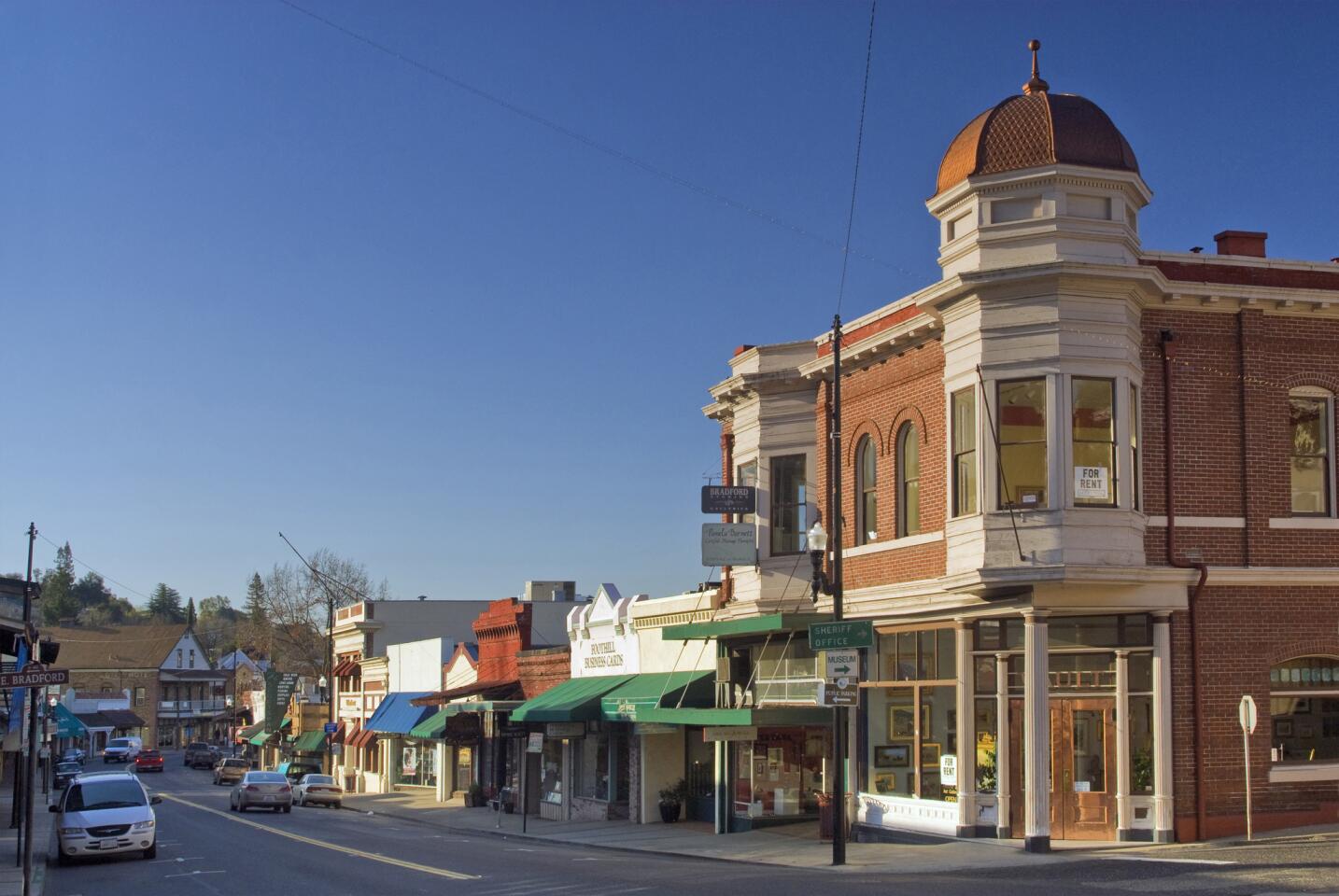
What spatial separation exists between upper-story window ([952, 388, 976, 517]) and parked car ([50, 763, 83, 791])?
43855mm

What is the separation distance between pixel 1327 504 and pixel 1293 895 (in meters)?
9.37

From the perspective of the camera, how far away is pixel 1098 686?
2206cm

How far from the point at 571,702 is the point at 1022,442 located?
17.3 metres

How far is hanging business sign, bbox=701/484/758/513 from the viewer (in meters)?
29.0

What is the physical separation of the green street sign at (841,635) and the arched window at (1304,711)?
252 inches

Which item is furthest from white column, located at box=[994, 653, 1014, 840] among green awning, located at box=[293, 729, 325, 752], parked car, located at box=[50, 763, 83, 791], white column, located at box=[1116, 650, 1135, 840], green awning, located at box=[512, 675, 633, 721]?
green awning, located at box=[293, 729, 325, 752]

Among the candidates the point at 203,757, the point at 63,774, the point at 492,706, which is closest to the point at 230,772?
the point at 63,774

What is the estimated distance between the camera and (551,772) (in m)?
40.3

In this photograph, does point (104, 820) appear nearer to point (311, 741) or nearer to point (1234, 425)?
point (1234, 425)

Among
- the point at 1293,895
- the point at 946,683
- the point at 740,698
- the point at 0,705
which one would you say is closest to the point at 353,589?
the point at 0,705

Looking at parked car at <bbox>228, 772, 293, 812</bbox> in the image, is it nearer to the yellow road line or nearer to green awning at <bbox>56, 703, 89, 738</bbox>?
the yellow road line

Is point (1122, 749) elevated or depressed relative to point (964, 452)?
depressed

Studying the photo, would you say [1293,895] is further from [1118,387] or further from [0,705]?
[0,705]

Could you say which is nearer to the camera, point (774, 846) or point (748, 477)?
point (774, 846)
